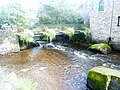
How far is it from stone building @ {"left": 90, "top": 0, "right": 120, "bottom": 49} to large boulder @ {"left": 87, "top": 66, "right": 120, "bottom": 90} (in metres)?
7.60

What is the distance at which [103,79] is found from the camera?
245 inches

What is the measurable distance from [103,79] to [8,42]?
817 centimetres

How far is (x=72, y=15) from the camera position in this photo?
21438mm

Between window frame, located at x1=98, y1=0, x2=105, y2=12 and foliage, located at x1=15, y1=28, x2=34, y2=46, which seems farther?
window frame, located at x1=98, y1=0, x2=105, y2=12

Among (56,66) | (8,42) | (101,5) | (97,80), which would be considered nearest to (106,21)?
(101,5)

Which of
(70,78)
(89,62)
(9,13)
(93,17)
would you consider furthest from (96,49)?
(9,13)

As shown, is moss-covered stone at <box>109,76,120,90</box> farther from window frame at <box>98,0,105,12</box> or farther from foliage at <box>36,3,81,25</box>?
foliage at <box>36,3,81,25</box>

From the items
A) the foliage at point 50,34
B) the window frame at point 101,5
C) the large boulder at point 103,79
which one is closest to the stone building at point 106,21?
the window frame at point 101,5

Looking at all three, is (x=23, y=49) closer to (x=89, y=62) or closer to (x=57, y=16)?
(x=89, y=62)

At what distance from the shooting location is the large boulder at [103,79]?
6.02 meters

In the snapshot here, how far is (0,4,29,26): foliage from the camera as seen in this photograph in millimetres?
16469

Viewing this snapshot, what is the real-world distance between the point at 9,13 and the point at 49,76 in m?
10.8

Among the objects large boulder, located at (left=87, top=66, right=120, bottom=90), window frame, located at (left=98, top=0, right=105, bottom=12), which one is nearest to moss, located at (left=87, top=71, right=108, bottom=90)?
large boulder, located at (left=87, top=66, right=120, bottom=90)

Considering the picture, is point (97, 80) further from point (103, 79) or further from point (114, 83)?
point (114, 83)
